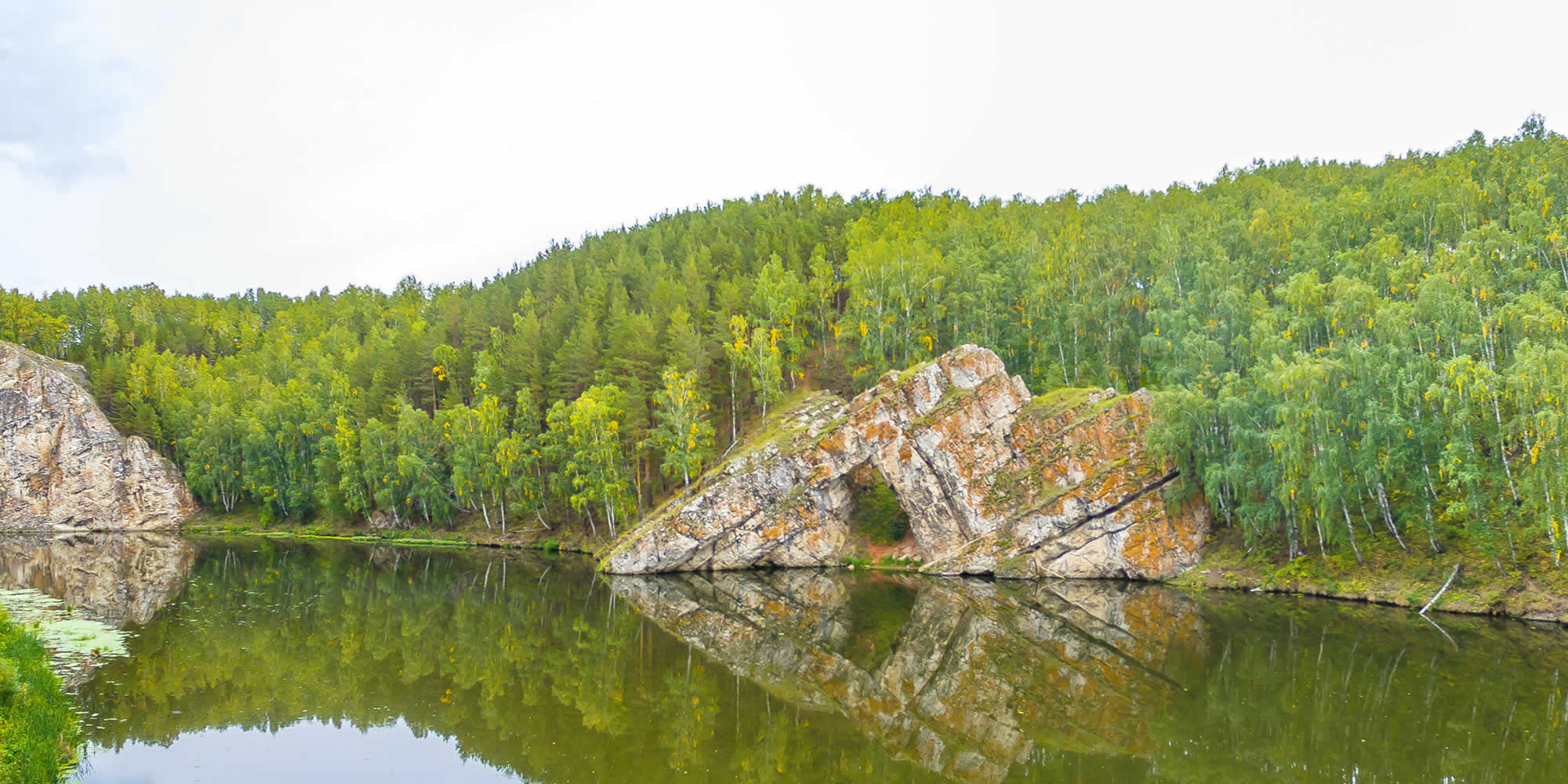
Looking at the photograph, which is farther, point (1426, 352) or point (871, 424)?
point (871, 424)

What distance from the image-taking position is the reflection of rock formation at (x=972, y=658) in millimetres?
23359

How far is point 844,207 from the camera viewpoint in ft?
368

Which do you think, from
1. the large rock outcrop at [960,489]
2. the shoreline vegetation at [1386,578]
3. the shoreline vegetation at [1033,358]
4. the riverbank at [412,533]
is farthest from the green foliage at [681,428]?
the shoreline vegetation at [1386,578]

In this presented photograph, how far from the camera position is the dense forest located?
41.2 meters

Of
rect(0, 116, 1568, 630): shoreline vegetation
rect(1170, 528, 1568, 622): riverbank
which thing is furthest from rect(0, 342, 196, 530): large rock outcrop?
rect(1170, 528, 1568, 622): riverbank

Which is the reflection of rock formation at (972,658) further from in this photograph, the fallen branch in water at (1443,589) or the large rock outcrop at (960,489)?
the fallen branch in water at (1443,589)

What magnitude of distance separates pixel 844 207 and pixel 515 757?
3861 inches

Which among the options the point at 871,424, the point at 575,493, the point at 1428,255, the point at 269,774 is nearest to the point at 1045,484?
the point at 871,424

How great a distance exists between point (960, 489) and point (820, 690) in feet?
102

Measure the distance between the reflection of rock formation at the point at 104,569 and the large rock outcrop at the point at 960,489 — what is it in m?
28.5

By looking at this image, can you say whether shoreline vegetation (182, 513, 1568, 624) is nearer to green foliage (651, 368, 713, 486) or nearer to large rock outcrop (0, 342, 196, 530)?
green foliage (651, 368, 713, 486)

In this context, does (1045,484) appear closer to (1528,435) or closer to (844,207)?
(1528,435)

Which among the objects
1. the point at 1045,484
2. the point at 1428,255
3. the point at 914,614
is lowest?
the point at 914,614

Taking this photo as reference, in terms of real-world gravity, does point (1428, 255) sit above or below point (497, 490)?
above
